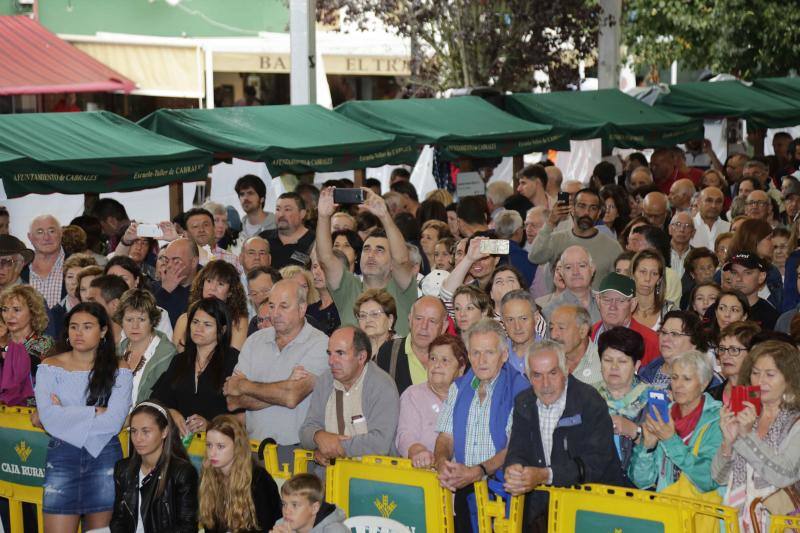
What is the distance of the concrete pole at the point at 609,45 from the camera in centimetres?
2366

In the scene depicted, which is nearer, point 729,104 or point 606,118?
point 606,118

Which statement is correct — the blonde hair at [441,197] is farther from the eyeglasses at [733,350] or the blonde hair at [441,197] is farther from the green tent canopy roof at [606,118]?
the eyeglasses at [733,350]

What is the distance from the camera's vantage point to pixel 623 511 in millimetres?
7031

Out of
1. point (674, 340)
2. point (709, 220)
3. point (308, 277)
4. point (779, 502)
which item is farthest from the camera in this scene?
point (709, 220)

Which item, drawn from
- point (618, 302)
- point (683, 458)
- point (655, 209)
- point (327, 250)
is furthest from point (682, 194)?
point (683, 458)

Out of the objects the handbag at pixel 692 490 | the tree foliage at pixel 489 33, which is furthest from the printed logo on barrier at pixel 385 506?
the tree foliage at pixel 489 33

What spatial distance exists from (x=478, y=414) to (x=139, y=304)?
2716 mm

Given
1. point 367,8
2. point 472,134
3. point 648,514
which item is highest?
point 367,8

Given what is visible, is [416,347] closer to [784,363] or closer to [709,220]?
[784,363]

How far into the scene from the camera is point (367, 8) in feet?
81.1

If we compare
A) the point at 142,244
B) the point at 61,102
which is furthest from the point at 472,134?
the point at 61,102

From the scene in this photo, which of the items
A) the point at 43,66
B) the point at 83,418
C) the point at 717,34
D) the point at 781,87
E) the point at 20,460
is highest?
the point at 717,34

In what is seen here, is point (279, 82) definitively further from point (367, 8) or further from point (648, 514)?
point (648, 514)

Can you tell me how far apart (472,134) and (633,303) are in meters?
6.99
